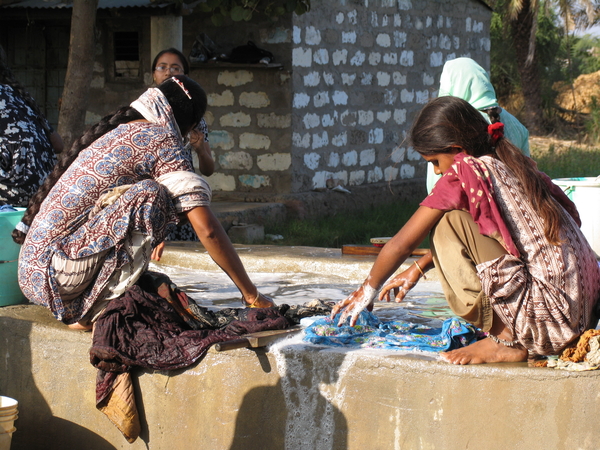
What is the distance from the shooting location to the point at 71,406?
136 inches

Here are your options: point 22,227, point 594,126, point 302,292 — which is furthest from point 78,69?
point 594,126

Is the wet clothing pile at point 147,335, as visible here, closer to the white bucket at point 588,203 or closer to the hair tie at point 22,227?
the hair tie at point 22,227

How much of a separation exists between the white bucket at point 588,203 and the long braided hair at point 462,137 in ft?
7.17

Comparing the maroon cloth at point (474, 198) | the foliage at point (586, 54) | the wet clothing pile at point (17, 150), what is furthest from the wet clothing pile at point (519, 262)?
the foliage at point (586, 54)

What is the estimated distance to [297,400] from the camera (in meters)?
3.06

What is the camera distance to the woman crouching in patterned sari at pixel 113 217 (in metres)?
3.13

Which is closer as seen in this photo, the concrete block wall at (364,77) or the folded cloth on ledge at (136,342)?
the folded cloth on ledge at (136,342)

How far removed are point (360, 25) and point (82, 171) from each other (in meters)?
6.79

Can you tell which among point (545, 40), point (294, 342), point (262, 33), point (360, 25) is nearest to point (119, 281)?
point (294, 342)

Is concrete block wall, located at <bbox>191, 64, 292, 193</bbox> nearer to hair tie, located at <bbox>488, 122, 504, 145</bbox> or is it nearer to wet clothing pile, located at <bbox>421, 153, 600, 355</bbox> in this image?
hair tie, located at <bbox>488, 122, 504, 145</bbox>

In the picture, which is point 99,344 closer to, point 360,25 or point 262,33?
point 262,33

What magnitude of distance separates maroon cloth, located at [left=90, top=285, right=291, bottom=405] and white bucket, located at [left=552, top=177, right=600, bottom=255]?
2.53 metres

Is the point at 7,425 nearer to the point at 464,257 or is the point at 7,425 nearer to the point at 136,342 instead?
the point at 136,342

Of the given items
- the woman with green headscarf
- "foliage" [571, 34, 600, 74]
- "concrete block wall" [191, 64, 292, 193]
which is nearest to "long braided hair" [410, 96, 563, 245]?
the woman with green headscarf
